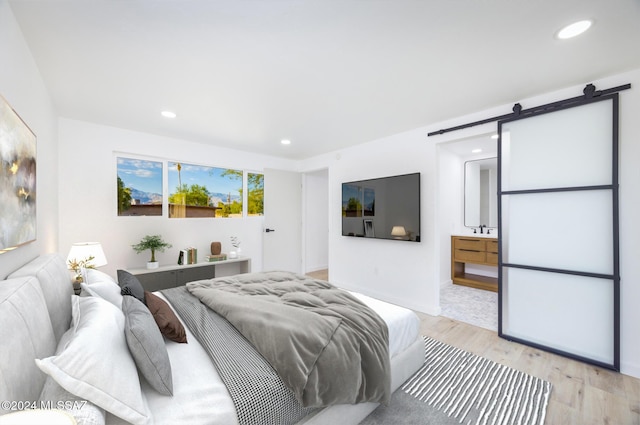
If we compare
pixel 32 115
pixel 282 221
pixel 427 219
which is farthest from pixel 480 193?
pixel 32 115

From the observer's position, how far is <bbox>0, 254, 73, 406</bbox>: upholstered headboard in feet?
2.66

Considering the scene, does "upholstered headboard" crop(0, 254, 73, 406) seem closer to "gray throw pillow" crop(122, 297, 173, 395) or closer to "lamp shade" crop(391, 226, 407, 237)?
"gray throw pillow" crop(122, 297, 173, 395)

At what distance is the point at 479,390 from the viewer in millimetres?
1909

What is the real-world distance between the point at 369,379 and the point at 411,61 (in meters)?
2.21

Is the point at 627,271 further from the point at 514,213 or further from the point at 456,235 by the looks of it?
the point at 456,235

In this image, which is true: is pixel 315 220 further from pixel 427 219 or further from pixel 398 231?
pixel 427 219

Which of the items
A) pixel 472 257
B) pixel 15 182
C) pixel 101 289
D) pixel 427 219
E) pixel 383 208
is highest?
pixel 15 182

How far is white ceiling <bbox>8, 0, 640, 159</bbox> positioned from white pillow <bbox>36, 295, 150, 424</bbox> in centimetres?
167

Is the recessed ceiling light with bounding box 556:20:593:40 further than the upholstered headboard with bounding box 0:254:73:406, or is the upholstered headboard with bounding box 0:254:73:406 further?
the recessed ceiling light with bounding box 556:20:593:40

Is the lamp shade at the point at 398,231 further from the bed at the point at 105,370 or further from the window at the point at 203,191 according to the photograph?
the window at the point at 203,191

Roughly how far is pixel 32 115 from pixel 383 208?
371cm

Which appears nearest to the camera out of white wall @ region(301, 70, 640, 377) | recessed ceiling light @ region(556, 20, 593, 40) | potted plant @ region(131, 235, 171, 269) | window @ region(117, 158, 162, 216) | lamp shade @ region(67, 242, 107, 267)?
recessed ceiling light @ region(556, 20, 593, 40)

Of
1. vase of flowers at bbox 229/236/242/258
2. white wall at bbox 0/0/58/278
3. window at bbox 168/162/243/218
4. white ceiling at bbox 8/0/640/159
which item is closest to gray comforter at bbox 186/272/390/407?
white wall at bbox 0/0/58/278

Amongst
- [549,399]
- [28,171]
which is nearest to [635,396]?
[549,399]
